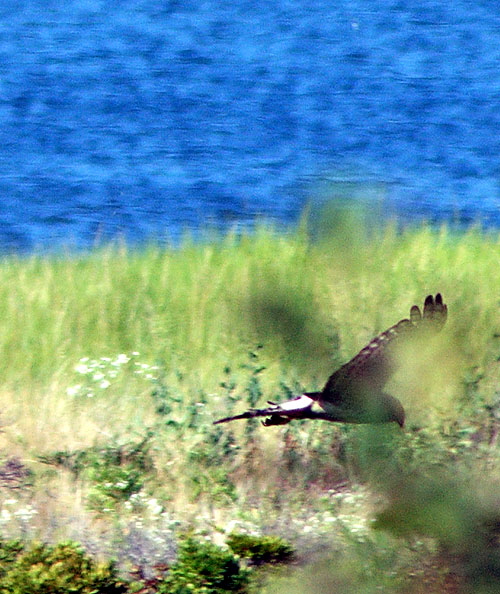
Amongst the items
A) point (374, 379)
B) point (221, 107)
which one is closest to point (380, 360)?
point (374, 379)

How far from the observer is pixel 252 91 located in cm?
782

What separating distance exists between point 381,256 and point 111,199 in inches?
228

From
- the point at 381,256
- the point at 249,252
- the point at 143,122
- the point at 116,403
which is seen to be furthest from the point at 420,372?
the point at 143,122

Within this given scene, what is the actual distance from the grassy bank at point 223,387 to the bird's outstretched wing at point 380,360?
0.02m

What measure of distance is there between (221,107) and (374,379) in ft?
22.0

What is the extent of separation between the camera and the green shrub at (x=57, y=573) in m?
2.72

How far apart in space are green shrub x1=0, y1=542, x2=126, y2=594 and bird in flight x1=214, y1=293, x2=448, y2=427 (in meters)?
1.61

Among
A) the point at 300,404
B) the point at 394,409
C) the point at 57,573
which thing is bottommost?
the point at 57,573

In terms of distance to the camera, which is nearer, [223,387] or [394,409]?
[394,409]

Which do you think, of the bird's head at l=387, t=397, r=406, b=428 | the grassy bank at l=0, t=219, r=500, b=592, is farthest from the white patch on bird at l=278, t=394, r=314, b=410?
the bird's head at l=387, t=397, r=406, b=428

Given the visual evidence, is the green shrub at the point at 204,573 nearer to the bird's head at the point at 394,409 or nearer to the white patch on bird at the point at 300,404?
the white patch on bird at the point at 300,404

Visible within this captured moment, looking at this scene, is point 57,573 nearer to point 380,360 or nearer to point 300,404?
point 300,404

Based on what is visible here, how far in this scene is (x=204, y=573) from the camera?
2775 mm

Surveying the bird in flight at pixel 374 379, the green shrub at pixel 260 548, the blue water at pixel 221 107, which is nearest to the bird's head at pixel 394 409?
the bird in flight at pixel 374 379
